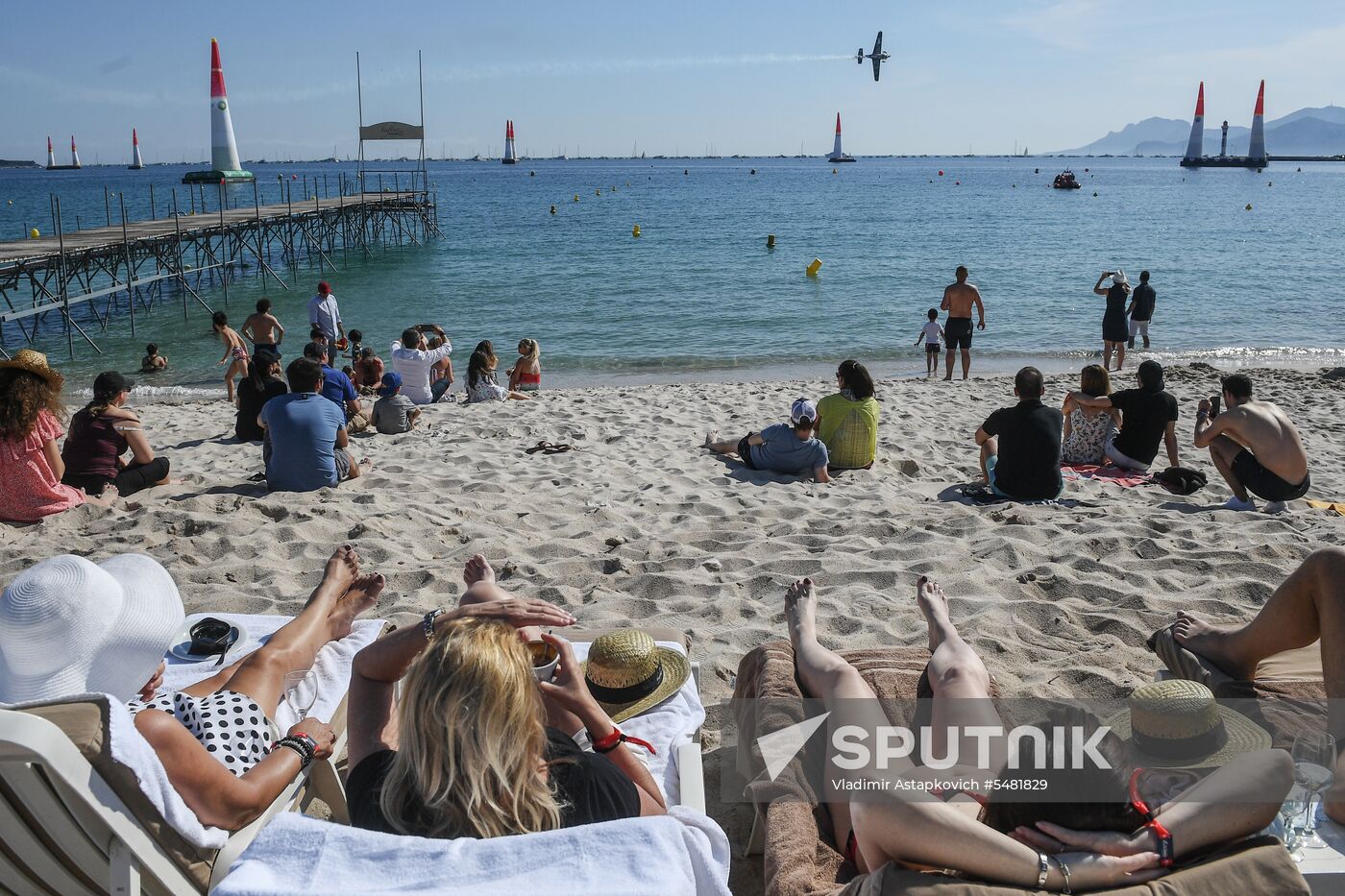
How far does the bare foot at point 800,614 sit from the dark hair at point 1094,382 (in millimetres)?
4597

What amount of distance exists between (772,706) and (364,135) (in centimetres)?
4199

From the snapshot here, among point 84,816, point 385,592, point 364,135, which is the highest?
point 364,135

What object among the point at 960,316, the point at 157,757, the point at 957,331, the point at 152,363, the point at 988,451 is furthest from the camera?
the point at 152,363

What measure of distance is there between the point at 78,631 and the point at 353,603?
44.3 inches

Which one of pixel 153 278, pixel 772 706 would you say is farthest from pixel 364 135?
pixel 772 706

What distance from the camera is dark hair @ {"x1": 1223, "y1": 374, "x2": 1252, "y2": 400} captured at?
6.17 meters

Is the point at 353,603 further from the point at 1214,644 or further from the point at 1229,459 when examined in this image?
the point at 1229,459

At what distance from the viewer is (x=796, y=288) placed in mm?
24875

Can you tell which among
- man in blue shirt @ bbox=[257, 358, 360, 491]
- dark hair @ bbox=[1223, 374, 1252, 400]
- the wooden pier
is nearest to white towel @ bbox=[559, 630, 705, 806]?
man in blue shirt @ bbox=[257, 358, 360, 491]

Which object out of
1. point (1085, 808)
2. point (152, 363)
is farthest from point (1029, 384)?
point (152, 363)

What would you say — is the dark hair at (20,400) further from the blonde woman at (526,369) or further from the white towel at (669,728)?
the blonde woman at (526,369)

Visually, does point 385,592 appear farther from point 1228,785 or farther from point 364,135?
point 364,135

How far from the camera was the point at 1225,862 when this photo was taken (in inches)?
70.0

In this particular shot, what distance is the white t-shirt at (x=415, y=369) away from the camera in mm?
9816
